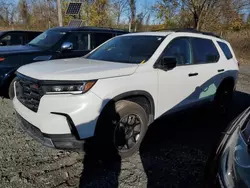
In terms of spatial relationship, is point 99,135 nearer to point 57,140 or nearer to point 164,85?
point 57,140

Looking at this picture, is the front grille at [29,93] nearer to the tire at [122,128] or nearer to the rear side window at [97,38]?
the tire at [122,128]

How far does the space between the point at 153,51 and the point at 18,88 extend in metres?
2.01

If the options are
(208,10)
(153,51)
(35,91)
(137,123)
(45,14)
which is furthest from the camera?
(45,14)

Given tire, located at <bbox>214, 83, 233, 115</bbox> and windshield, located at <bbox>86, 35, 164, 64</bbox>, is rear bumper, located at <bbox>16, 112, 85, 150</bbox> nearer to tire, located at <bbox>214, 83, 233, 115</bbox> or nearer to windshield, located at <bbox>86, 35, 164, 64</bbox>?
windshield, located at <bbox>86, 35, 164, 64</bbox>

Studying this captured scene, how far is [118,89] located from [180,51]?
5.17 ft

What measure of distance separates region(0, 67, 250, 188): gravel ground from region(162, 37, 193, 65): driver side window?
98 cm

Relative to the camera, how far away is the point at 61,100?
2.77m

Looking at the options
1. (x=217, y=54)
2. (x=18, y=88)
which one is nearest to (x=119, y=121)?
(x=18, y=88)

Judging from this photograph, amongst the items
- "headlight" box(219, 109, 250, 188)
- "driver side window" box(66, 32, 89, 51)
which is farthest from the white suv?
"driver side window" box(66, 32, 89, 51)

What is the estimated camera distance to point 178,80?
385cm

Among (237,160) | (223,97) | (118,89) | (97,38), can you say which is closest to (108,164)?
(118,89)

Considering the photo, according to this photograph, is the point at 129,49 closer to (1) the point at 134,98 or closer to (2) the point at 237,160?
(1) the point at 134,98

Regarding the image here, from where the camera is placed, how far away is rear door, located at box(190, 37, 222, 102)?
14.2ft

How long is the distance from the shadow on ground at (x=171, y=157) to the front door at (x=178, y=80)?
0.82 ft
